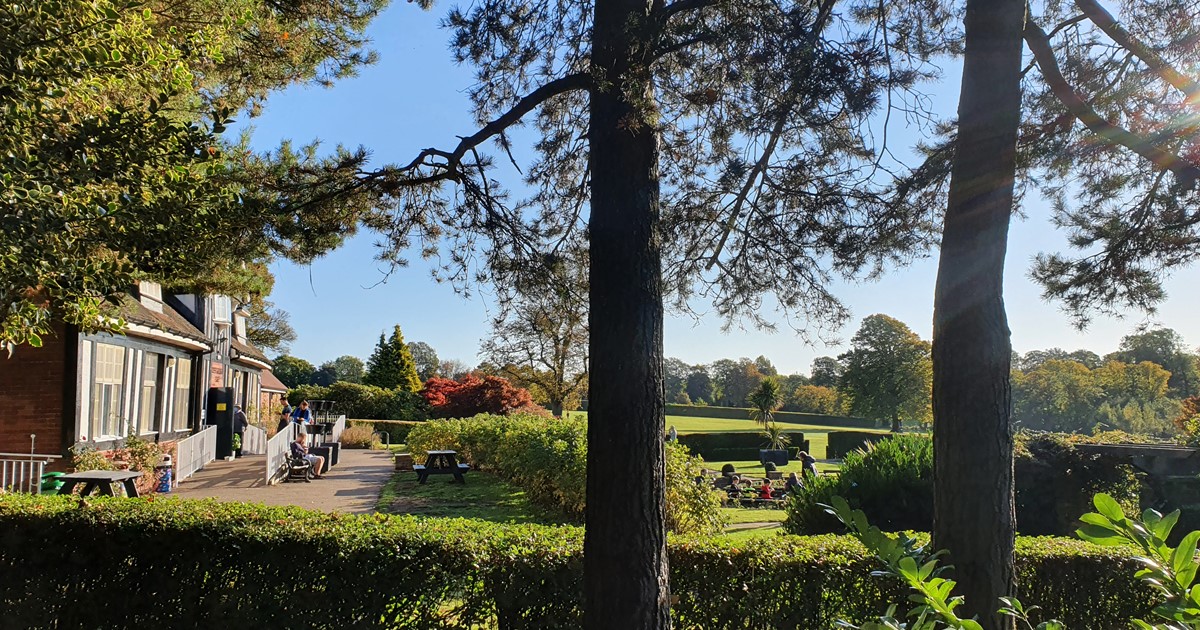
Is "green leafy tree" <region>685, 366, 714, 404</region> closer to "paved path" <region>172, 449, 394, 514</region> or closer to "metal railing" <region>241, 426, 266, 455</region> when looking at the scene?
"metal railing" <region>241, 426, 266, 455</region>

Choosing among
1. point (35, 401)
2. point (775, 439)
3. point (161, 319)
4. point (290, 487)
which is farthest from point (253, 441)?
point (775, 439)

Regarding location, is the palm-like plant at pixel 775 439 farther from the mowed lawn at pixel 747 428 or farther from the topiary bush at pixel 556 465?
the topiary bush at pixel 556 465

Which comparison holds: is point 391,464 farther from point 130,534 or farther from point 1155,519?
point 1155,519

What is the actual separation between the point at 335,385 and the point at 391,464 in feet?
66.6

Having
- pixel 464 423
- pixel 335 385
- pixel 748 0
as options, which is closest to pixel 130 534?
pixel 748 0

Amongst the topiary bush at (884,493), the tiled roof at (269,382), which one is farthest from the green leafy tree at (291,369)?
the topiary bush at (884,493)

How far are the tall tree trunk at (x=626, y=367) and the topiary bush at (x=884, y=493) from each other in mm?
6259

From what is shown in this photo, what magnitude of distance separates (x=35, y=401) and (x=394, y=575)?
1092 cm

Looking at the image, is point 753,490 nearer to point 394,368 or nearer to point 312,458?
point 312,458

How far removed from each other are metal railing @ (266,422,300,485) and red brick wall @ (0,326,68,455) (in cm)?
356

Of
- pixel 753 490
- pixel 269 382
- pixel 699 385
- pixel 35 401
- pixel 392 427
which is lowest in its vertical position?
pixel 753 490

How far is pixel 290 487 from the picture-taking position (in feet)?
48.6

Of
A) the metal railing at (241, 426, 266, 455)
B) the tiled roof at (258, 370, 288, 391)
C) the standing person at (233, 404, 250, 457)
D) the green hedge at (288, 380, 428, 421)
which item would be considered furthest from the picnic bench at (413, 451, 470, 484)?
the tiled roof at (258, 370, 288, 391)

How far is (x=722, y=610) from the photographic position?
4762 mm
